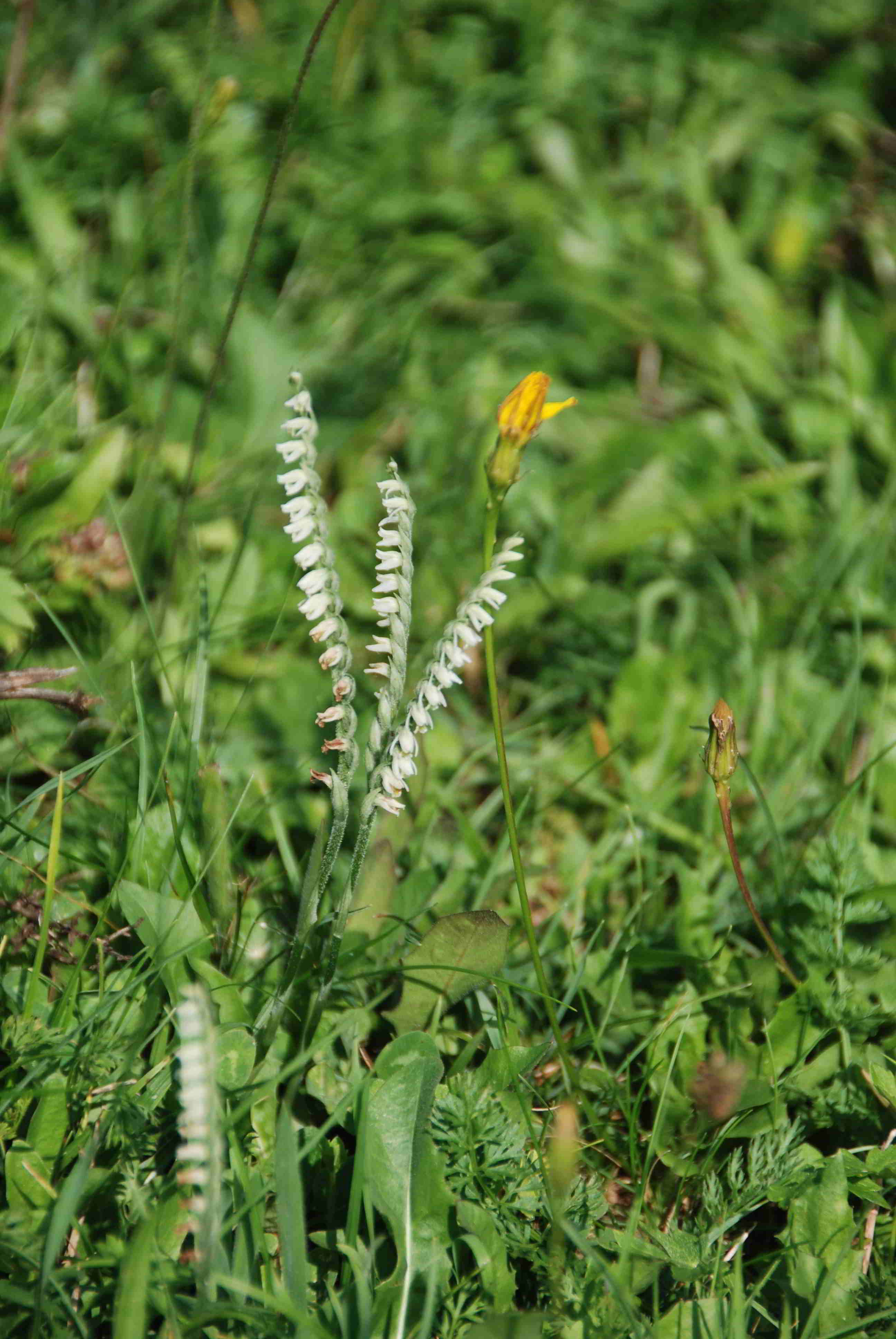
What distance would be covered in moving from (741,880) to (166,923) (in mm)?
977

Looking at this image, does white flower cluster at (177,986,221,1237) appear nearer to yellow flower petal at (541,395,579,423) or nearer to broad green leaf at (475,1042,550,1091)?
broad green leaf at (475,1042,550,1091)

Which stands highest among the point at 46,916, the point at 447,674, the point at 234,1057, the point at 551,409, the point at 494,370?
the point at 551,409

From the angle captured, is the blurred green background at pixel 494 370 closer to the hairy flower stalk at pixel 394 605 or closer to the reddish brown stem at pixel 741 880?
the reddish brown stem at pixel 741 880

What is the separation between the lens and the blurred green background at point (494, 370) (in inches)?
90.2

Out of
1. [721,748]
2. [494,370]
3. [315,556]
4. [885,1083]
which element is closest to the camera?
[315,556]

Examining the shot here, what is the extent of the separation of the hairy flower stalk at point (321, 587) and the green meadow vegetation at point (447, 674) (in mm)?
15

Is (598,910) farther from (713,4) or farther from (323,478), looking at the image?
(713,4)

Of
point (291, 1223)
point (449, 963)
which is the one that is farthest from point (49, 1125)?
point (449, 963)

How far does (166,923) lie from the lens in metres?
1.71

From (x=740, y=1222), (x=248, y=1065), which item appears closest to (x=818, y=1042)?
(x=740, y=1222)

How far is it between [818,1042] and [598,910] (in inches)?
19.0

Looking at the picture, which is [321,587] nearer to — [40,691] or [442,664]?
[442,664]

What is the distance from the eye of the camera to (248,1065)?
1.59 m

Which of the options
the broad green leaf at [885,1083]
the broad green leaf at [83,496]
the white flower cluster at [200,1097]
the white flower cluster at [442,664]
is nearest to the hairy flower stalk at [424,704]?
the white flower cluster at [442,664]
